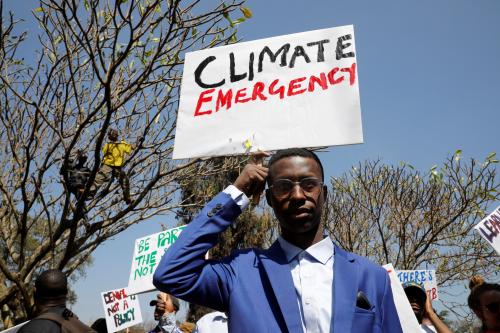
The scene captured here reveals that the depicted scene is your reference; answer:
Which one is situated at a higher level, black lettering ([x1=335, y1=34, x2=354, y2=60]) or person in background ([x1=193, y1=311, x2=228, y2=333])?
black lettering ([x1=335, y1=34, x2=354, y2=60])

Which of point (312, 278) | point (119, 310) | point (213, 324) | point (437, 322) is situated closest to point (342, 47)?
point (312, 278)

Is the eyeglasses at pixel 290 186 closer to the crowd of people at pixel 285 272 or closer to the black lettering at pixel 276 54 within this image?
the crowd of people at pixel 285 272

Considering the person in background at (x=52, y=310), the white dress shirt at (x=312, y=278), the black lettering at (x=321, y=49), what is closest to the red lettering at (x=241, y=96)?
the black lettering at (x=321, y=49)

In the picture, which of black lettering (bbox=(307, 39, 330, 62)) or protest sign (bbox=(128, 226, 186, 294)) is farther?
protest sign (bbox=(128, 226, 186, 294))

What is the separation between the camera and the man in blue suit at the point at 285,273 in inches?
60.9

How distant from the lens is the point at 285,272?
163cm

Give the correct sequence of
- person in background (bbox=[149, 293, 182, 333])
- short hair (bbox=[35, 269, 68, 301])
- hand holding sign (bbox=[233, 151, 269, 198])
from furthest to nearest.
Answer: person in background (bbox=[149, 293, 182, 333]) < short hair (bbox=[35, 269, 68, 301]) < hand holding sign (bbox=[233, 151, 269, 198])

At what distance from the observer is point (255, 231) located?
796 inches

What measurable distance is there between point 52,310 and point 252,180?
1.90 m

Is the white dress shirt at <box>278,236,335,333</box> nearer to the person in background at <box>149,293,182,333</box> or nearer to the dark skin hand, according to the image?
the dark skin hand

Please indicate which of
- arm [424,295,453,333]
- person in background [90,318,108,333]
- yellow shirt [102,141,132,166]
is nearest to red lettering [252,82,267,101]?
arm [424,295,453,333]

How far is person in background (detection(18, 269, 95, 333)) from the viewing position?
2.83 m

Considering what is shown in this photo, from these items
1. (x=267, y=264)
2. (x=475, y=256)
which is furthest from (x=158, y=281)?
(x=475, y=256)

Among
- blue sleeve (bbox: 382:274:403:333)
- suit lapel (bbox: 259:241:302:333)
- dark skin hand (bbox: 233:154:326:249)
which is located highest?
dark skin hand (bbox: 233:154:326:249)
